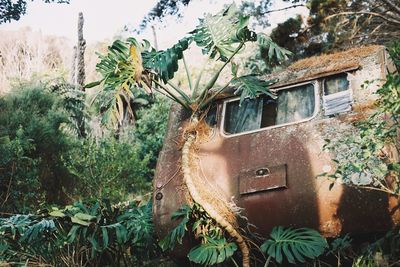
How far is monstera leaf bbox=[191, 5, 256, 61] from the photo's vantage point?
5.16 meters

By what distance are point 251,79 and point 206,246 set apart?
190cm

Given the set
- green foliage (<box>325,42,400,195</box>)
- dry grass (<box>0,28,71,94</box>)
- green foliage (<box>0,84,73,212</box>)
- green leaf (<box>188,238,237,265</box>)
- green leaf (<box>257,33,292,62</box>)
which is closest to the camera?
green foliage (<box>325,42,400,195</box>)

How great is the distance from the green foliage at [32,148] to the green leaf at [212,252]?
529 cm

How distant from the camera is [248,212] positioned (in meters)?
4.30

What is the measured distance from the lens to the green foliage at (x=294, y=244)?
385 cm

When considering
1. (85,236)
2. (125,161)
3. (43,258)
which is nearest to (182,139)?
(85,236)

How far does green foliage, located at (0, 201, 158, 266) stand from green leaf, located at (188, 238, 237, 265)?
111cm

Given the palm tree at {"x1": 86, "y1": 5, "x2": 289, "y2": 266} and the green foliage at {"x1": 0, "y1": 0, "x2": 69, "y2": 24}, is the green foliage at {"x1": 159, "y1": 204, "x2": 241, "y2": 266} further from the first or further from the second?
the green foliage at {"x1": 0, "y1": 0, "x2": 69, "y2": 24}

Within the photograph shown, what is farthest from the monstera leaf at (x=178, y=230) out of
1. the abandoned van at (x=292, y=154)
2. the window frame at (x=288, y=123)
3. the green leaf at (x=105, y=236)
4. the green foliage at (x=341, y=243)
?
the green foliage at (x=341, y=243)

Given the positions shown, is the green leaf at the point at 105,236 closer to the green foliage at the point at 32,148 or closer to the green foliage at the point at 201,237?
the green foliage at the point at 201,237

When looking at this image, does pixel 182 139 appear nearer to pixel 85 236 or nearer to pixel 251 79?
pixel 251 79

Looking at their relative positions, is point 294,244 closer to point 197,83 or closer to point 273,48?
point 197,83

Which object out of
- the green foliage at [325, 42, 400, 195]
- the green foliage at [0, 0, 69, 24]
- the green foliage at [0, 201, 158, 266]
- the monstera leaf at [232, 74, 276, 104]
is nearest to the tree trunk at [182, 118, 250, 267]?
the monstera leaf at [232, 74, 276, 104]

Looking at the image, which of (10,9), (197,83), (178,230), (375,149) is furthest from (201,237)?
(10,9)
